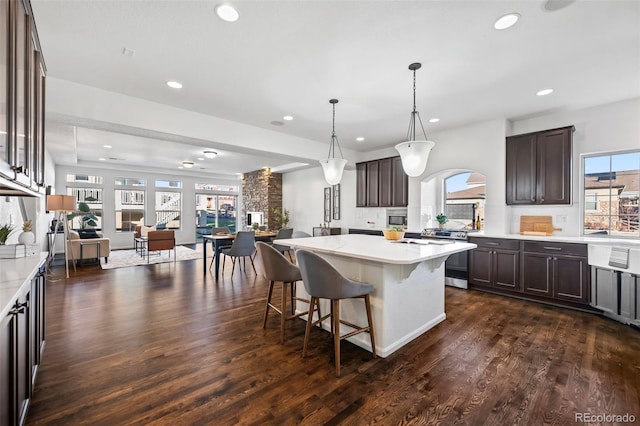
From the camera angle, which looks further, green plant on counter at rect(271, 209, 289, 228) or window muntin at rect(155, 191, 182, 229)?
window muntin at rect(155, 191, 182, 229)

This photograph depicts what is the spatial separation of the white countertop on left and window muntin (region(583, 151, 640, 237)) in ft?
19.5

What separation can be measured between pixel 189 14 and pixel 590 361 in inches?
170

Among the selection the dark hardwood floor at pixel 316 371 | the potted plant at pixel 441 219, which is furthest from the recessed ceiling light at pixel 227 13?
the potted plant at pixel 441 219

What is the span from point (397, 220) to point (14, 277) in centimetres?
569

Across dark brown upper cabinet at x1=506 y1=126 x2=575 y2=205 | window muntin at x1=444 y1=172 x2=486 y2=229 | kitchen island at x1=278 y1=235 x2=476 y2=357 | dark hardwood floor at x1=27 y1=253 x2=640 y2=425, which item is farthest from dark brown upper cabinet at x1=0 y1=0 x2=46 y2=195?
window muntin at x1=444 y1=172 x2=486 y2=229

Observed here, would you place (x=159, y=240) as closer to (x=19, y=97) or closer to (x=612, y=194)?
(x=19, y=97)

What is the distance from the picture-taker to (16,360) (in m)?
1.44

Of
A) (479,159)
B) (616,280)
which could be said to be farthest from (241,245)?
(616,280)

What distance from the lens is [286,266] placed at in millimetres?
2811

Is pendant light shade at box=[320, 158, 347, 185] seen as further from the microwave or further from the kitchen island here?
the microwave

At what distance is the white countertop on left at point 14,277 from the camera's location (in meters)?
1.25

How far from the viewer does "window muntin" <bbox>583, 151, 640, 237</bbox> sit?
382cm

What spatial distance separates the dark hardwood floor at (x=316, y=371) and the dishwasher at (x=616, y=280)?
165mm

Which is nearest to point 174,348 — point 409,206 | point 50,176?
point 409,206
